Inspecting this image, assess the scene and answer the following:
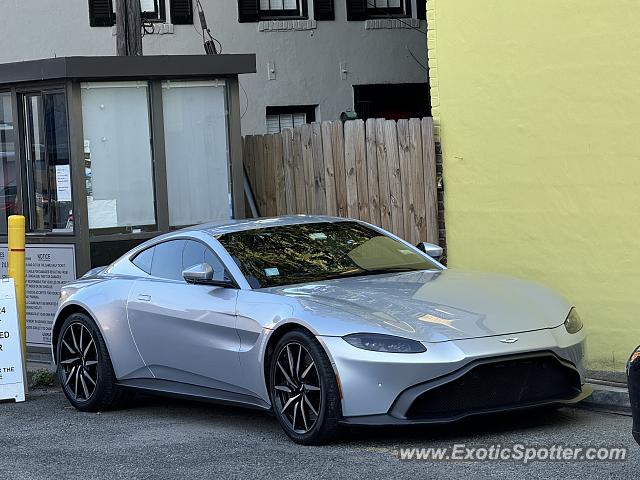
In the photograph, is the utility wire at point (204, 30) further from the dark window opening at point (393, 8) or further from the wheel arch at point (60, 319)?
the wheel arch at point (60, 319)

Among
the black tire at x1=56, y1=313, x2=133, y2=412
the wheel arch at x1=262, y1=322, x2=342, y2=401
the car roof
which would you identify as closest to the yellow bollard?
the black tire at x1=56, y1=313, x2=133, y2=412

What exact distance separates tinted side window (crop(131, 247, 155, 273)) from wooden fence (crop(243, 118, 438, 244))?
3.27 metres

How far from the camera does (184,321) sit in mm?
8492

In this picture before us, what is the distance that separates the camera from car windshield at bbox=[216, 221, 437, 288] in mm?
8461

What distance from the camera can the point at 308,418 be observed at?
24.5 ft

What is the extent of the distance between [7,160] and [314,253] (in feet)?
16.6

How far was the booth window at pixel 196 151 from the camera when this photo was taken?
41.0 feet

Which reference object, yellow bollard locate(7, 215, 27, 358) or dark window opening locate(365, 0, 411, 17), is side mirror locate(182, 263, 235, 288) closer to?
yellow bollard locate(7, 215, 27, 358)

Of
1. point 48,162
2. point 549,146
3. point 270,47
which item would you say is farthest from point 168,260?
point 270,47

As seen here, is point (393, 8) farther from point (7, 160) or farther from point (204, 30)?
point (7, 160)

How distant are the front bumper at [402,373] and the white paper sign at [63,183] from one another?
5388 mm

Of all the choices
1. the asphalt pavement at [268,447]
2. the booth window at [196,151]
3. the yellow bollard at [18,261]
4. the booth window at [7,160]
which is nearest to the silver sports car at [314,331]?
→ the asphalt pavement at [268,447]

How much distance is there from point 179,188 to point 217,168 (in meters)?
0.47

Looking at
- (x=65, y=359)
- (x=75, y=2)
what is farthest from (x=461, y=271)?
(x=75, y=2)
